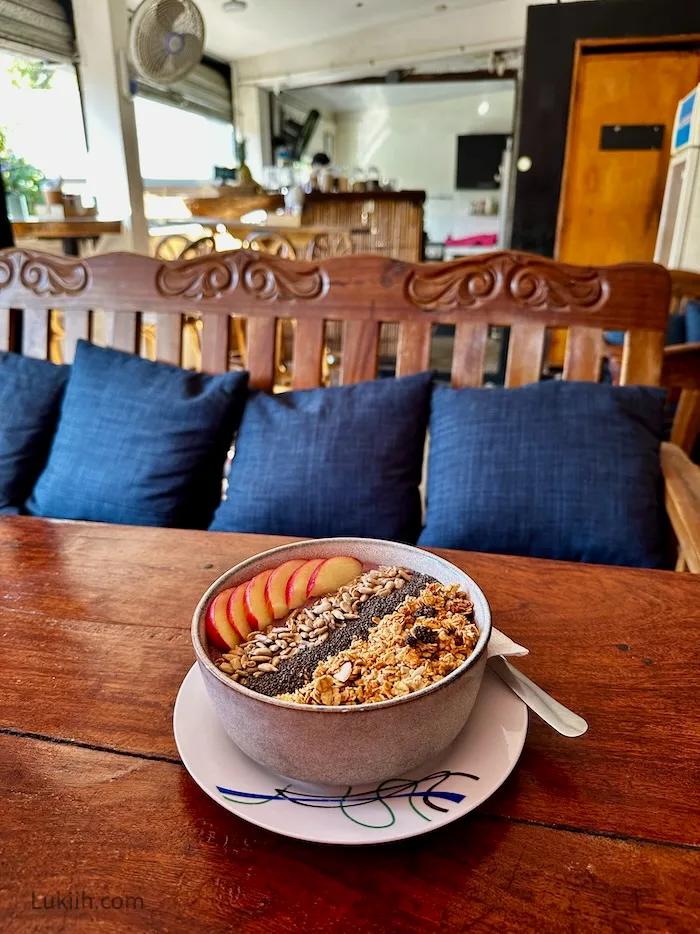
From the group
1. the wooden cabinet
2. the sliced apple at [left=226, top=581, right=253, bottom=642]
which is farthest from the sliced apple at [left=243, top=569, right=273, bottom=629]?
the wooden cabinet

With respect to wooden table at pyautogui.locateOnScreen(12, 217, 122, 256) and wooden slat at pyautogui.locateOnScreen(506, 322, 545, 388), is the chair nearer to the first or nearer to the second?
wooden slat at pyautogui.locateOnScreen(506, 322, 545, 388)

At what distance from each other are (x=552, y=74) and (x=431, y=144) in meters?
5.60

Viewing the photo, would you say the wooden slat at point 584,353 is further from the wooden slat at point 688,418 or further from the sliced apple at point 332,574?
the sliced apple at point 332,574

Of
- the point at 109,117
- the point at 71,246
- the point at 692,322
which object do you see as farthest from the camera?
the point at 109,117

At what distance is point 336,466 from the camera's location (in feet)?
4.11

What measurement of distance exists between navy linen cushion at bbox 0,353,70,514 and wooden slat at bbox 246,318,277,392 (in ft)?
1.44

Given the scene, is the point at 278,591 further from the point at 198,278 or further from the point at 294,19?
the point at 294,19

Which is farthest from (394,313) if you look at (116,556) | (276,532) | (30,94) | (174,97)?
(174,97)

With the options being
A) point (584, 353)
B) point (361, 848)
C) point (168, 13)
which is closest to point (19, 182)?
point (168, 13)

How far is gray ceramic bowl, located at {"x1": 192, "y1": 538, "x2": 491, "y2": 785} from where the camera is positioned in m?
0.42

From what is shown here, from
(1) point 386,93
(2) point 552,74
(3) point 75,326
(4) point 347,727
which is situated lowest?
(4) point 347,727

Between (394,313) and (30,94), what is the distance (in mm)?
3934

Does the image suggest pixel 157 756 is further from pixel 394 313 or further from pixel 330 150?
pixel 330 150

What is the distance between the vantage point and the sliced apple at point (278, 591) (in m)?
0.56
